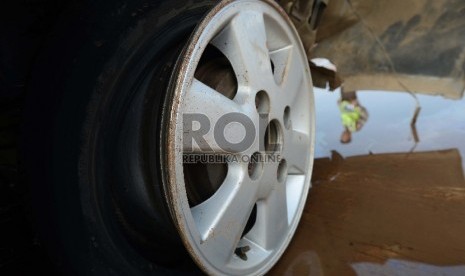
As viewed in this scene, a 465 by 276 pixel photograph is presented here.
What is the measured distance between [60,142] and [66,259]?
12.4 inches

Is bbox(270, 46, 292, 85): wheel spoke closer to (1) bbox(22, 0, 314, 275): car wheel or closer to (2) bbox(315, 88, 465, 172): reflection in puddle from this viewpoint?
(1) bbox(22, 0, 314, 275): car wheel

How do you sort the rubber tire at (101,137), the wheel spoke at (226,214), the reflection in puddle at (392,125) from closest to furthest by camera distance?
1. the rubber tire at (101,137)
2. the wheel spoke at (226,214)
3. the reflection in puddle at (392,125)

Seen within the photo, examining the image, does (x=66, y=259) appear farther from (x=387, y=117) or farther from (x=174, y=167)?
(x=387, y=117)

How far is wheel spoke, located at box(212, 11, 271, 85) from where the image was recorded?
1352 millimetres

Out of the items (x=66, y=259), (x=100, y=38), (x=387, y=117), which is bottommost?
(x=387, y=117)

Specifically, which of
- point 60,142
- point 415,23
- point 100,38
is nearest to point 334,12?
point 415,23

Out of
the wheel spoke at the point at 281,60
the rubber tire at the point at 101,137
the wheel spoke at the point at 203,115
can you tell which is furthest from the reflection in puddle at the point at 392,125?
the rubber tire at the point at 101,137

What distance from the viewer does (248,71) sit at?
1.39 metres

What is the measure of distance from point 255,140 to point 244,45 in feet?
1.10

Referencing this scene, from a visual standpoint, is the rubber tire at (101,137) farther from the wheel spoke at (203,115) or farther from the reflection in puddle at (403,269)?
the reflection in puddle at (403,269)

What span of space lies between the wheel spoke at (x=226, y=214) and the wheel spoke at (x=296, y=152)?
0.33 meters

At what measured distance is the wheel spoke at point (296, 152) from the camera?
5.53 ft

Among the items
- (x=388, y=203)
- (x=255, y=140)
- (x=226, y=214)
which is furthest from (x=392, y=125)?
(x=226, y=214)

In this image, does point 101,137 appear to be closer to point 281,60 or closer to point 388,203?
point 281,60
